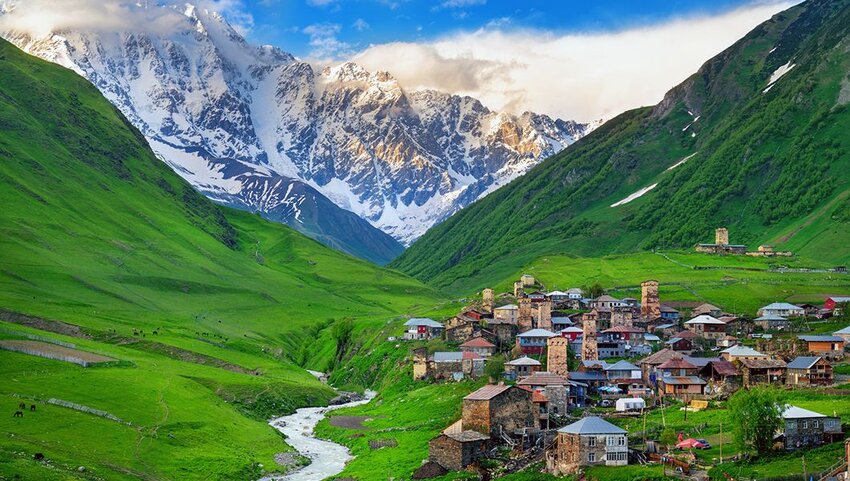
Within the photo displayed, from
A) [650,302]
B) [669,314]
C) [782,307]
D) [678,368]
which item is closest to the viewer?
[678,368]

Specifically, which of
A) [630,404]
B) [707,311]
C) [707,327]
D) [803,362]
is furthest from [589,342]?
[707,311]

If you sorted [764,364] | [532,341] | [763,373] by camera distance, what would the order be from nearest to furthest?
[763,373]
[764,364]
[532,341]

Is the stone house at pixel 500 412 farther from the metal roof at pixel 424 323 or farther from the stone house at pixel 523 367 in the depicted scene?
the metal roof at pixel 424 323

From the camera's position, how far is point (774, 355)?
137 meters

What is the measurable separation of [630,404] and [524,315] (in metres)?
54.2

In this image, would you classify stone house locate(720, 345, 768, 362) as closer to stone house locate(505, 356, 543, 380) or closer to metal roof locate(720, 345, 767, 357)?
metal roof locate(720, 345, 767, 357)

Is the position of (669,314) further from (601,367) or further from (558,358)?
(558,358)

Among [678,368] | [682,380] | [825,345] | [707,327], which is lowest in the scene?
[682,380]

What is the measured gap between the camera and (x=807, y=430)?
3625 inches

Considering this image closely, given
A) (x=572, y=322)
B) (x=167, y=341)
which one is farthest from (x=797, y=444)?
(x=167, y=341)

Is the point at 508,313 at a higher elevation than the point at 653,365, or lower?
higher

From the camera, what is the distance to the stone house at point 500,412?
109875mm

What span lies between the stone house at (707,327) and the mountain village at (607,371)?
25 cm

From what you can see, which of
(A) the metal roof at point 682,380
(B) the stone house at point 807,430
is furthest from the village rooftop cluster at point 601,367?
(A) the metal roof at point 682,380
